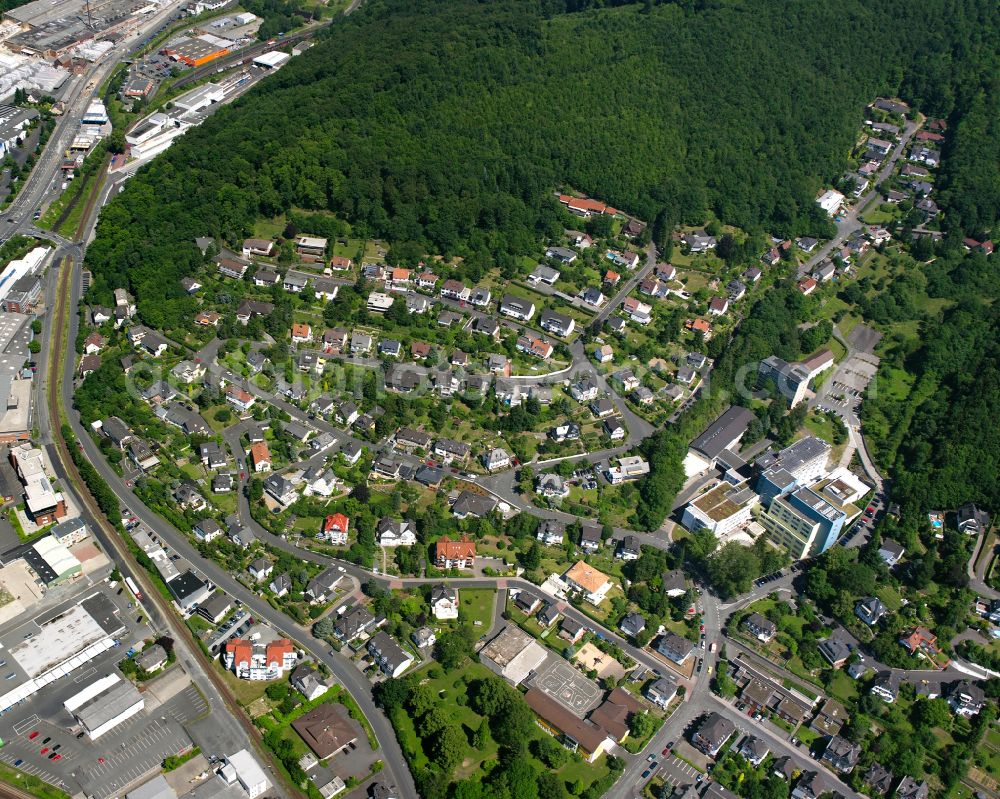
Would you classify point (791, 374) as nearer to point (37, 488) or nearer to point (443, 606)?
point (443, 606)

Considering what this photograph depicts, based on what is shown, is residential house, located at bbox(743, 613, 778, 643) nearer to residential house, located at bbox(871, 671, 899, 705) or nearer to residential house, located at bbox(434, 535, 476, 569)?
residential house, located at bbox(871, 671, 899, 705)

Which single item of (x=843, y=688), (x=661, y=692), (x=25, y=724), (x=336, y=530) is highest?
(x=25, y=724)

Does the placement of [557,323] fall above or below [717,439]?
above

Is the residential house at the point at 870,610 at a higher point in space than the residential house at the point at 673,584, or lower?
lower

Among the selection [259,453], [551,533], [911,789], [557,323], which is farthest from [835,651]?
[259,453]

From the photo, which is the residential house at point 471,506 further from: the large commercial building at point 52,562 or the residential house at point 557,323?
the large commercial building at point 52,562

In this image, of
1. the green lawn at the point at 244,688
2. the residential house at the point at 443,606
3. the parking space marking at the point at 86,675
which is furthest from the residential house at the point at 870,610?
the parking space marking at the point at 86,675

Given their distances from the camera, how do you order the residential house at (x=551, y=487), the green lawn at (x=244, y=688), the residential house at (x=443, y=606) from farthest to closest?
the residential house at (x=551, y=487), the residential house at (x=443, y=606), the green lawn at (x=244, y=688)
